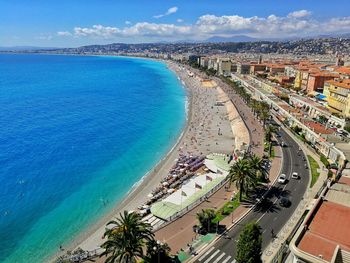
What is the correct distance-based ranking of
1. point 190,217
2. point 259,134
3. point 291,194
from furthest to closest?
point 259,134 < point 291,194 < point 190,217

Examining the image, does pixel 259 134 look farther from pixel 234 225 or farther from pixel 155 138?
pixel 234 225

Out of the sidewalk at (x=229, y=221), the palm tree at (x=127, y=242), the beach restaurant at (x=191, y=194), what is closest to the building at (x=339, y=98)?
the sidewalk at (x=229, y=221)

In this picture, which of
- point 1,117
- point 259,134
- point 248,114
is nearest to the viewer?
point 259,134

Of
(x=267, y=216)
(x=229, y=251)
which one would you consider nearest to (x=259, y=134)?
(x=267, y=216)

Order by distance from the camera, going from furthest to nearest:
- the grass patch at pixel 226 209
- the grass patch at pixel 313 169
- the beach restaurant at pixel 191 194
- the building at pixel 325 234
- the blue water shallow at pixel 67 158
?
the grass patch at pixel 313 169 → the blue water shallow at pixel 67 158 → the beach restaurant at pixel 191 194 → the grass patch at pixel 226 209 → the building at pixel 325 234

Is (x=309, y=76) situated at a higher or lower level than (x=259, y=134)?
higher

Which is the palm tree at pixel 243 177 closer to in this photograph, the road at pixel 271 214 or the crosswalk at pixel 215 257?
the road at pixel 271 214
